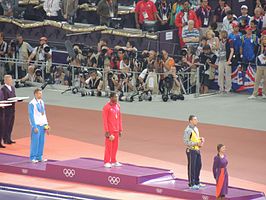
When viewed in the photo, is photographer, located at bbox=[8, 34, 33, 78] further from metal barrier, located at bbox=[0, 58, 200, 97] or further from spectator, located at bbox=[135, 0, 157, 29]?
spectator, located at bbox=[135, 0, 157, 29]

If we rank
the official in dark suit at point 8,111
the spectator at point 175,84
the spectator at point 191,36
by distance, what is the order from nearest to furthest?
the official in dark suit at point 8,111 < the spectator at point 175,84 < the spectator at point 191,36

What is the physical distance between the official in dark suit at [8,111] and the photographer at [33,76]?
8.47 meters

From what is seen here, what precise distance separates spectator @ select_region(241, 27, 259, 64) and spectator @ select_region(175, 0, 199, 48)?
2.32 meters

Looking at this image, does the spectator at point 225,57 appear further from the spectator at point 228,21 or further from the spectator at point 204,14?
the spectator at point 204,14

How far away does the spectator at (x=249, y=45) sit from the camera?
2975cm

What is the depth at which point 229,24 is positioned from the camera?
3077 cm

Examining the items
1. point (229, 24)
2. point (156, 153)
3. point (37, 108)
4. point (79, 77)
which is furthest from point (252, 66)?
point (37, 108)

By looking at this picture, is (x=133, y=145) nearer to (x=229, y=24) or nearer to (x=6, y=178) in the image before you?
(x=6, y=178)

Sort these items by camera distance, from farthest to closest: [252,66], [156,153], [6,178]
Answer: [252,66] < [156,153] < [6,178]

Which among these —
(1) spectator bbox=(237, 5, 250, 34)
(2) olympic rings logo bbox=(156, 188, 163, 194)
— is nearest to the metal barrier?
(1) spectator bbox=(237, 5, 250, 34)

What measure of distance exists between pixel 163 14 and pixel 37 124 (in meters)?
12.8

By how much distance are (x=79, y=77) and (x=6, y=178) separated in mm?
10622

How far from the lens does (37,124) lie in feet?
69.1

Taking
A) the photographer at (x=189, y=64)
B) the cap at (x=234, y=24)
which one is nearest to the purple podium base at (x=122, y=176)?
the photographer at (x=189, y=64)
